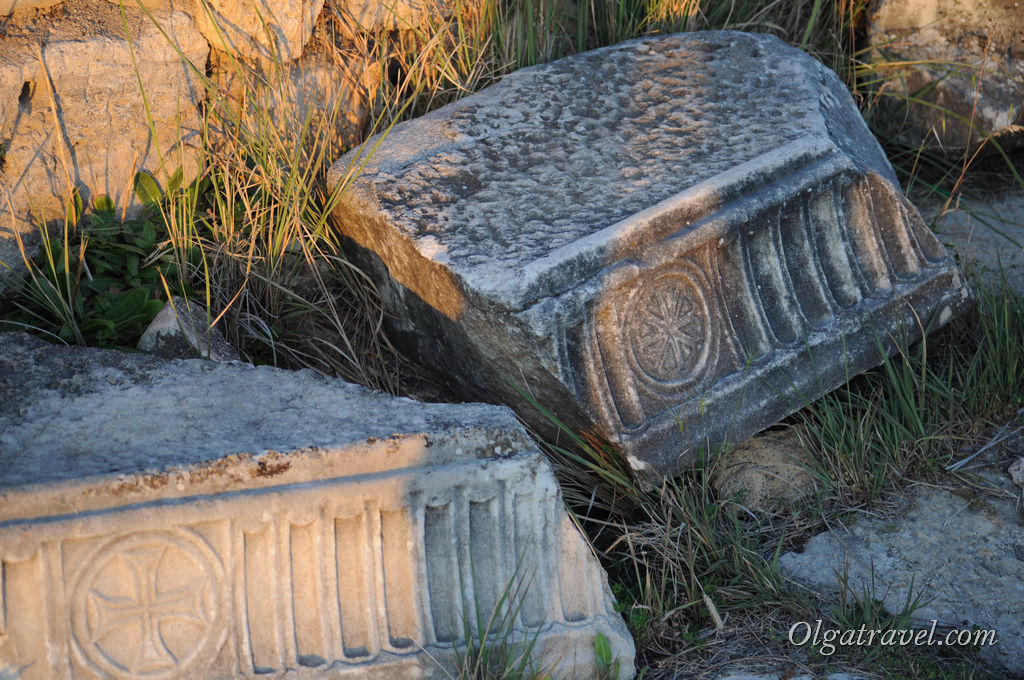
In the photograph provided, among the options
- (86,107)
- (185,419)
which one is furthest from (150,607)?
(86,107)

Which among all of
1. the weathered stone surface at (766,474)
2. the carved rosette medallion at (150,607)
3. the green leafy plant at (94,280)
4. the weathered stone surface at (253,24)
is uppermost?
the weathered stone surface at (253,24)

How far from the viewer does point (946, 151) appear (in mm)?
2980

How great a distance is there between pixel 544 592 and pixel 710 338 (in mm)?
727

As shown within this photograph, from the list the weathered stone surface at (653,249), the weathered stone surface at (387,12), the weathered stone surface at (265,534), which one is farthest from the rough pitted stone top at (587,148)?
the weathered stone surface at (265,534)

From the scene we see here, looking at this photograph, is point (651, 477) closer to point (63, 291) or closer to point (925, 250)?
point (925, 250)

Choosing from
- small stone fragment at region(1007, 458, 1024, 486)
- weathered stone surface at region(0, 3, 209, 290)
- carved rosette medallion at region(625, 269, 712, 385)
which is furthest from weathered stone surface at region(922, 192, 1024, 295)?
weathered stone surface at region(0, 3, 209, 290)

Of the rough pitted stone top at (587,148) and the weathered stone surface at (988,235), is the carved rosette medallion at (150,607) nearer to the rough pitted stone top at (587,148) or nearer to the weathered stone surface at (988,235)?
the rough pitted stone top at (587,148)

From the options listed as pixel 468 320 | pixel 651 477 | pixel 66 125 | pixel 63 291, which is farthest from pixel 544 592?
pixel 66 125

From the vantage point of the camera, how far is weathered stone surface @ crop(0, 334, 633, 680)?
1.54m

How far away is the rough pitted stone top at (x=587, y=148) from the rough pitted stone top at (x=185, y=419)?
34cm

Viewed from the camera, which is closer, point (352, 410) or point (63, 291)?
point (352, 410)

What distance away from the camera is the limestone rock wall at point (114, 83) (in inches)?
88.7

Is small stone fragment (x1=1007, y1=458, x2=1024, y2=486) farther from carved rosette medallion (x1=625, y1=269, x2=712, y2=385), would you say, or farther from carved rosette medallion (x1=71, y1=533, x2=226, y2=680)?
carved rosette medallion (x1=71, y1=533, x2=226, y2=680)

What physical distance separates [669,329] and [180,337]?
108 centimetres
